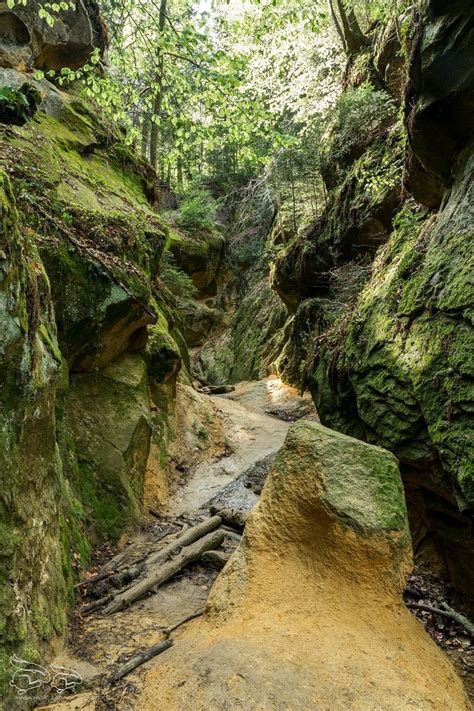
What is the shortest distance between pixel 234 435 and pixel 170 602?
7.28m

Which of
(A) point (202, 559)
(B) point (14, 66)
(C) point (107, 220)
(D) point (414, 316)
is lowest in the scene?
(A) point (202, 559)

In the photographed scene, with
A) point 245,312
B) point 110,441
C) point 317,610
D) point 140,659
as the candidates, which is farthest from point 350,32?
point 140,659

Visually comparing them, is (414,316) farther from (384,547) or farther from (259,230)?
(259,230)

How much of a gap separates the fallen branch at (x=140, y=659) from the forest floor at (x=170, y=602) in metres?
0.05

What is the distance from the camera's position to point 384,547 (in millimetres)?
4105

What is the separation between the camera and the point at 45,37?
1120cm

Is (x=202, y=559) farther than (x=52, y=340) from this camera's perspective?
Yes

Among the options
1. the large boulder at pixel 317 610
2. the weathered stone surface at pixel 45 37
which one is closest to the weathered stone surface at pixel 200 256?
the weathered stone surface at pixel 45 37

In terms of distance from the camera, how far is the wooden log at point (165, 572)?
5168mm

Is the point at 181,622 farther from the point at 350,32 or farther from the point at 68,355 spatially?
the point at 350,32

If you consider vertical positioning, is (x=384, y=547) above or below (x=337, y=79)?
below

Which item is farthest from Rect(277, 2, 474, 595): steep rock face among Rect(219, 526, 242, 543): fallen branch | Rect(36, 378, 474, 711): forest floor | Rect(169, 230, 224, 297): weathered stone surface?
Rect(169, 230, 224, 297): weathered stone surface

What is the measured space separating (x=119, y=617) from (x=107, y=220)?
6.84 m

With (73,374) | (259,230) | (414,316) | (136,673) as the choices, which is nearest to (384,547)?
(136,673)
